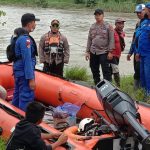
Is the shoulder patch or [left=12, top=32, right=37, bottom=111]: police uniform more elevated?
the shoulder patch

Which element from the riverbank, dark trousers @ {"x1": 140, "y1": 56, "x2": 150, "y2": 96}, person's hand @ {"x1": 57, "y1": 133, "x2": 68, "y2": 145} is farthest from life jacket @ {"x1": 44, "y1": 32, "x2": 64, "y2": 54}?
the riverbank

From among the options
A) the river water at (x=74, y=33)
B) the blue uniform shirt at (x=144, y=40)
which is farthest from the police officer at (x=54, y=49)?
the river water at (x=74, y=33)

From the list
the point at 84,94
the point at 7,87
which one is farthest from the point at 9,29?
the point at 84,94

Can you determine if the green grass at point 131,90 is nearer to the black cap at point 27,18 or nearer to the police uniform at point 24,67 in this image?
the police uniform at point 24,67

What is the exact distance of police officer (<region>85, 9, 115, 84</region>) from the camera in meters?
8.01

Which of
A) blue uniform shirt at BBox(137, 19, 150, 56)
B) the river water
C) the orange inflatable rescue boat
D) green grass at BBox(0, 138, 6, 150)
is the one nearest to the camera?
the orange inflatable rescue boat

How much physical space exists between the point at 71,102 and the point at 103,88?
1.54m

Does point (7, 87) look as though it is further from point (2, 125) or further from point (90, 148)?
point (90, 148)

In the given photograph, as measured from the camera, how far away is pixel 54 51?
7605mm

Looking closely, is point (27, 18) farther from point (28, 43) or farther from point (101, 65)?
point (101, 65)

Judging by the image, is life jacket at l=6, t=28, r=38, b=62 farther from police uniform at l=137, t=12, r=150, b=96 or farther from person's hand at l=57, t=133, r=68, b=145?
police uniform at l=137, t=12, r=150, b=96

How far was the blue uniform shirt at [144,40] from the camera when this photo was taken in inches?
284

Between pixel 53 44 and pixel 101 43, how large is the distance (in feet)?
3.23

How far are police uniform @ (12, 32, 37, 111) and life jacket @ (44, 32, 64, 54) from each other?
1.38 metres
